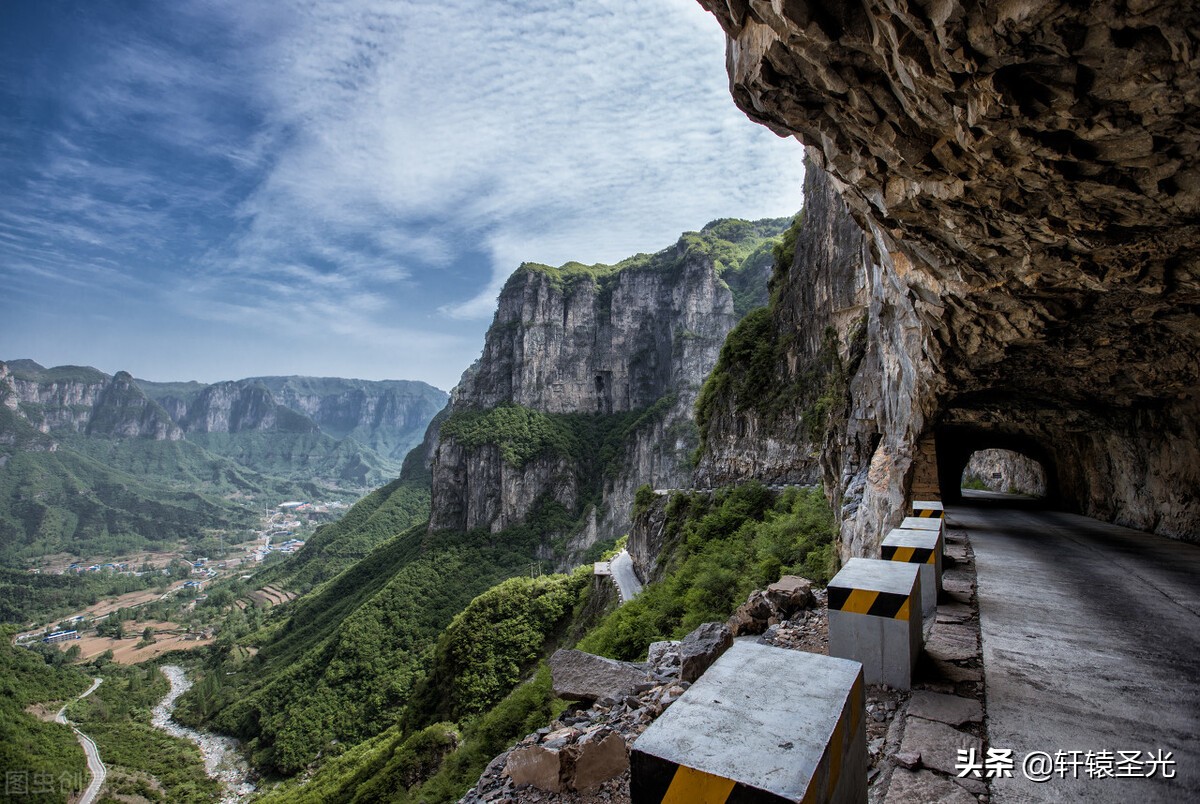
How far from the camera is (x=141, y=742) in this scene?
4397cm

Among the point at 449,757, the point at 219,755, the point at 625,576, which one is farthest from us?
the point at 219,755

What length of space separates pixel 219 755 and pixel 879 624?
5802cm

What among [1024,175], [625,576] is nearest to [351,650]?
[625,576]

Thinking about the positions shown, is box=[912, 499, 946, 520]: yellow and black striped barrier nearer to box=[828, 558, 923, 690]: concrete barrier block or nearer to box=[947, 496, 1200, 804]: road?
box=[947, 496, 1200, 804]: road

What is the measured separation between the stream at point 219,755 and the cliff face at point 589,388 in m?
34.4

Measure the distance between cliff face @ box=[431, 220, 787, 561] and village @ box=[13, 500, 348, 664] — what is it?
4839 cm

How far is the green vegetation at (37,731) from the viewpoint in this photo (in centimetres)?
2927

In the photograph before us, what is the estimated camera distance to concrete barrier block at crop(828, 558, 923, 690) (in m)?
3.47

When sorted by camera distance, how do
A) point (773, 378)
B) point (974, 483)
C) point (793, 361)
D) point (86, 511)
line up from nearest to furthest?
point (793, 361), point (773, 378), point (974, 483), point (86, 511)

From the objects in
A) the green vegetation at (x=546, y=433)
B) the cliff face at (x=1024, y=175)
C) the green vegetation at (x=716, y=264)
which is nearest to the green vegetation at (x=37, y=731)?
the cliff face at (x=1024, y=175)

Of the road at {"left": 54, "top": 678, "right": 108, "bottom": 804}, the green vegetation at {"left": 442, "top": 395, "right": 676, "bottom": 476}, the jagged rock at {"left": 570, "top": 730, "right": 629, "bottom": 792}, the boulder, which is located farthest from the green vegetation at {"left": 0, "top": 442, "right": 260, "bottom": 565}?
the boulder

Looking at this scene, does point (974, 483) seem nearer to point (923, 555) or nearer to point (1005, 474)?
point (1005, 474)

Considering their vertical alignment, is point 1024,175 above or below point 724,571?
above

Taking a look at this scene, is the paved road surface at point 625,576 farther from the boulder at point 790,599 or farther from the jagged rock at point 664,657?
the boulder at point 790,599
